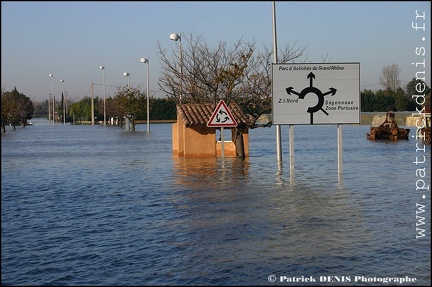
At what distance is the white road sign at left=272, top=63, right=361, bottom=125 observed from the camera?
2002 cm

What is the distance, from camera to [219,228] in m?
11.9

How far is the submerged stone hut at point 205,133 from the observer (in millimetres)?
28328

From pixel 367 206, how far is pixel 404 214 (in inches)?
47.5

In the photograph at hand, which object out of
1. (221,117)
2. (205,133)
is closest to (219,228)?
(221,117)

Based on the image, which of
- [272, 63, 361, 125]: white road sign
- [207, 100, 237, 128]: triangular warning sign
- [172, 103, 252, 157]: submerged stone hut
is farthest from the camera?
[172, 103, 252, 157]: submerged stone hut

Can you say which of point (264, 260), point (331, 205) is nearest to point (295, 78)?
point (331, 205)

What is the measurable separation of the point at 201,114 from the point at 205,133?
79 cm

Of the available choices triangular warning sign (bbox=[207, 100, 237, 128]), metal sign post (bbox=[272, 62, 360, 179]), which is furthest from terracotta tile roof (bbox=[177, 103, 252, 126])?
metal sign post (bbox=[272, 62, 360, 179])

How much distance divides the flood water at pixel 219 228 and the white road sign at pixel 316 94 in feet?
5.50

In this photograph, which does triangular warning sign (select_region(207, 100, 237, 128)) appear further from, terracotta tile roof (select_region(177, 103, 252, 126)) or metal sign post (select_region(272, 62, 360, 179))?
terracotta tile roof (select_region(177, 103, 252, 126))

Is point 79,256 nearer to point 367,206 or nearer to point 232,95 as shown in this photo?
point 367,206

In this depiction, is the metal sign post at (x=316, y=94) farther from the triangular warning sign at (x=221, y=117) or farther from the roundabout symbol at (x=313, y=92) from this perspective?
the triangular warning sign at (x=221, y=117)

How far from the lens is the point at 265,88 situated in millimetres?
29578

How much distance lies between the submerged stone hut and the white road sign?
25.7ft
